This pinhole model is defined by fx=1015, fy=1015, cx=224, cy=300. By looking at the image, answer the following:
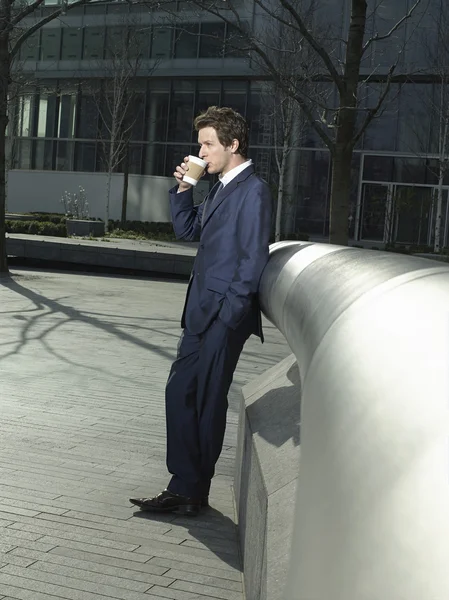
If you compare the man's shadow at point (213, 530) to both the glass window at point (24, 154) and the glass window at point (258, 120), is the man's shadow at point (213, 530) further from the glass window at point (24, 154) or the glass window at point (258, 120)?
the glass window at point (24, 154)

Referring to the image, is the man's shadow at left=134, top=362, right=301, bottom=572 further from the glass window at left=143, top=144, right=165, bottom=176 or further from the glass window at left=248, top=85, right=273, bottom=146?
the glass window at left=143, top=144, right=165, bottom=176

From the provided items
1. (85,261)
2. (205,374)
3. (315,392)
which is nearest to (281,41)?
(85,261)

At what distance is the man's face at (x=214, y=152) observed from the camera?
456 centimetres

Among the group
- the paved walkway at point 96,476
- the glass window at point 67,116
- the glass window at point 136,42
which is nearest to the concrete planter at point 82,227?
the glass window at point 136,42

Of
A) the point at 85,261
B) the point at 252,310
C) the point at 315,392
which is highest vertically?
the point at 315,392

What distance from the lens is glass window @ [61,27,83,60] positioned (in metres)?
46.5

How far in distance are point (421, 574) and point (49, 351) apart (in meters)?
9.67

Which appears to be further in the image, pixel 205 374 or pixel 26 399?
Answer: pixel 26 399

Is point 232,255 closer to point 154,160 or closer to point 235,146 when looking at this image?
point 235,146

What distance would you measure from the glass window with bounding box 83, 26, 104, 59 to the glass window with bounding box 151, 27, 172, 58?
2.63m

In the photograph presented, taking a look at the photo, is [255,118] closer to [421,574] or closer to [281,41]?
[281,41]

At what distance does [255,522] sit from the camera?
336cm

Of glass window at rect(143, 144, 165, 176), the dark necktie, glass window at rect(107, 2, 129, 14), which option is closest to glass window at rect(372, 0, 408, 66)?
glass window at rect(143, 144, 165, 176)

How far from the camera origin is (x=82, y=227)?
32.4 m
